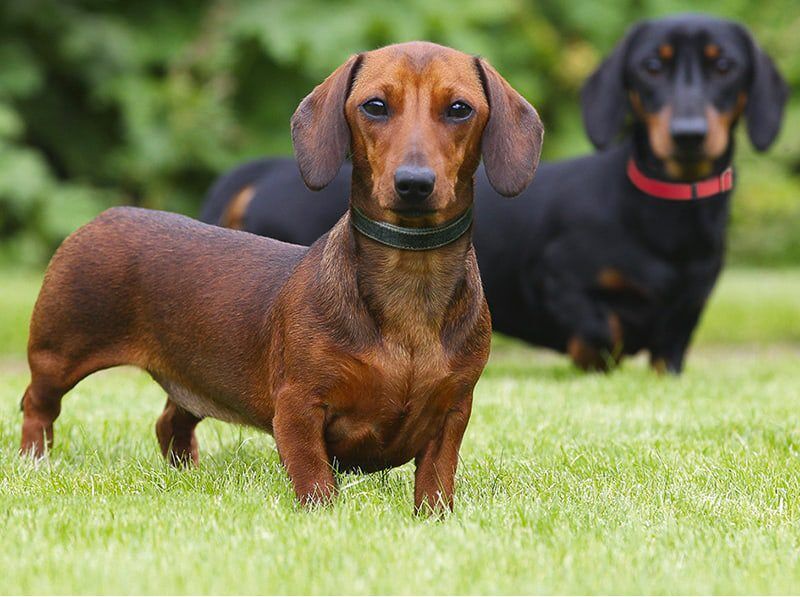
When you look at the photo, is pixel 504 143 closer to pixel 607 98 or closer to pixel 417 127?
pixel 417 127

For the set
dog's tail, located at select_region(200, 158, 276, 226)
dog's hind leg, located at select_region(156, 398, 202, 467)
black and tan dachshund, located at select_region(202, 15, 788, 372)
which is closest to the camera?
dog's hind leg, located at select_region(156, 398, 202, 467)

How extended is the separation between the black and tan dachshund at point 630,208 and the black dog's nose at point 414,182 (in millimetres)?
3158

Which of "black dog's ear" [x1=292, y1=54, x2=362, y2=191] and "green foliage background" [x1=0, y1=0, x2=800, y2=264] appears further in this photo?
"green foliage background" [x1=0, y1=0, x2=800, y2=264]

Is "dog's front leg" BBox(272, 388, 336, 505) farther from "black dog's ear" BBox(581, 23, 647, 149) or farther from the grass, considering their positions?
"black dog's ear" BBox(581, 23, 647, 149)

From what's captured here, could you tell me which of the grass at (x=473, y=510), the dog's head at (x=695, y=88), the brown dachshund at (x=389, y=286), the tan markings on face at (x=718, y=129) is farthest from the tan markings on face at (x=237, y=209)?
the brown dachshund at (x=389, y=286)

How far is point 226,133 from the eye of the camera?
12.8m

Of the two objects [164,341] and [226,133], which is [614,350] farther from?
[226,133]

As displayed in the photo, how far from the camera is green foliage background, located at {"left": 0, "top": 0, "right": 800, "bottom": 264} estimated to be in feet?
40.1

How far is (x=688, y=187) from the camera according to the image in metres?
6.06

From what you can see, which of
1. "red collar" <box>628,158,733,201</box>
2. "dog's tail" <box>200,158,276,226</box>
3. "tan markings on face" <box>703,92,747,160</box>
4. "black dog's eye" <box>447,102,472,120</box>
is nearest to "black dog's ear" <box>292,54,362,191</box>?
"black dog's eye" <box>447,102,472,120</box>

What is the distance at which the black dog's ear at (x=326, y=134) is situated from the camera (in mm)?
3219

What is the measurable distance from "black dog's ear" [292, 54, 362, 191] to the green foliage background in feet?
28.8

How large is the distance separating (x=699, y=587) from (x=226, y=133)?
10.7 meters

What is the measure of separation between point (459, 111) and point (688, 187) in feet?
10.4
